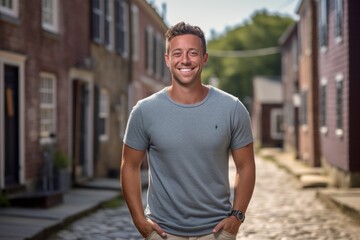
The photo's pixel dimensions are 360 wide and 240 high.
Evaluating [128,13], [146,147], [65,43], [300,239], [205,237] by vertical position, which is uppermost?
[128,13]

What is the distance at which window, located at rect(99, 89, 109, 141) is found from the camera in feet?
67.1

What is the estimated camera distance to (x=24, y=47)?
1368 centimetres

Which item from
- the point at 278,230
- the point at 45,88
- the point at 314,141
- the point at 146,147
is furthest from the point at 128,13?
the point at 146,147

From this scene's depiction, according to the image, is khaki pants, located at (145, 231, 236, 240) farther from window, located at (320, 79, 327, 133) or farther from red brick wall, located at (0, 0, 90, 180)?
window, located at (320, 79, 327, 133)

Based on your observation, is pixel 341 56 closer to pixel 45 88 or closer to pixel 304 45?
pixel 45 88

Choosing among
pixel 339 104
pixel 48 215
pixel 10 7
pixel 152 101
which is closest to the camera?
pixel 152 101

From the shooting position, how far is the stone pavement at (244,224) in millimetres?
9914

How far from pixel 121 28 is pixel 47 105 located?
763cm

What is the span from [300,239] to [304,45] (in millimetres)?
20258

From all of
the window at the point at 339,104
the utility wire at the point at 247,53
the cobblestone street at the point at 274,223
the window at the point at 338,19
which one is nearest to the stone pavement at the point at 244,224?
the cobblestone street at the point at 274,223

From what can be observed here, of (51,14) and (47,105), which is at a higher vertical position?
(51,14)

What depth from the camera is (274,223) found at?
11.4m

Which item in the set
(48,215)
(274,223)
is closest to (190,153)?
(48,215)

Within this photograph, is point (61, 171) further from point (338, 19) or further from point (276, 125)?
point (276, 125)
